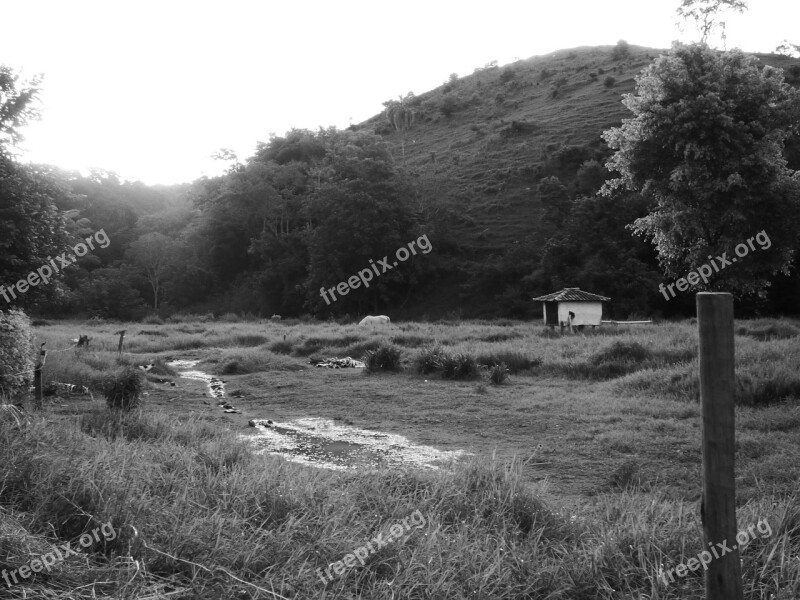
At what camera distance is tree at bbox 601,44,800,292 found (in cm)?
1892

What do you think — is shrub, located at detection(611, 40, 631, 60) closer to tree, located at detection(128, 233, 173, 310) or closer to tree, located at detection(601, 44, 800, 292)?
tree, located at detection(128, 233, 173, 310)

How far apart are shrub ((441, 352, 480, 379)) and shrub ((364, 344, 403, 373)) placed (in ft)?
6.14

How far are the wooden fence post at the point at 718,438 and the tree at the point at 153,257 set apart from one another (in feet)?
193

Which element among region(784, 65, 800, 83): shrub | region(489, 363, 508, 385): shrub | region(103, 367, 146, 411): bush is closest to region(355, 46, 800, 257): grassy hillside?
region(784, 65, 800, 83): shrub

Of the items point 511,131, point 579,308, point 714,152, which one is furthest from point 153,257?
point 714,152

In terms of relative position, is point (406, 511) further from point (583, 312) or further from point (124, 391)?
point (583, 312)

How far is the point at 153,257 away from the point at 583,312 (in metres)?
41.6

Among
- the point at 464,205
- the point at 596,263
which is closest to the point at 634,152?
→ the point at 596,263

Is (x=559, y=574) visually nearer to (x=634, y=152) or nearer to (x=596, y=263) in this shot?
(x=634, y=152)

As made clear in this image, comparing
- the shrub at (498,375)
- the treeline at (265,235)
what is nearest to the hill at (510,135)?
the treeline at (265,235)

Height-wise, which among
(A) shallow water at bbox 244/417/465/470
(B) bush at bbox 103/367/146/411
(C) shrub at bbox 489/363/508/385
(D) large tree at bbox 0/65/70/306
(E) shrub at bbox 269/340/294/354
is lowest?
(A) shallow water at bbox 244/417/465/470

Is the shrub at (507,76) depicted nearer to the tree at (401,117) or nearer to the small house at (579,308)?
the tree at (401,117)

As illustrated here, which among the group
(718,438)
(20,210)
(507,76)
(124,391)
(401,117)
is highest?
(507,76)

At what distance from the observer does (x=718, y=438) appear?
10.6 ft
